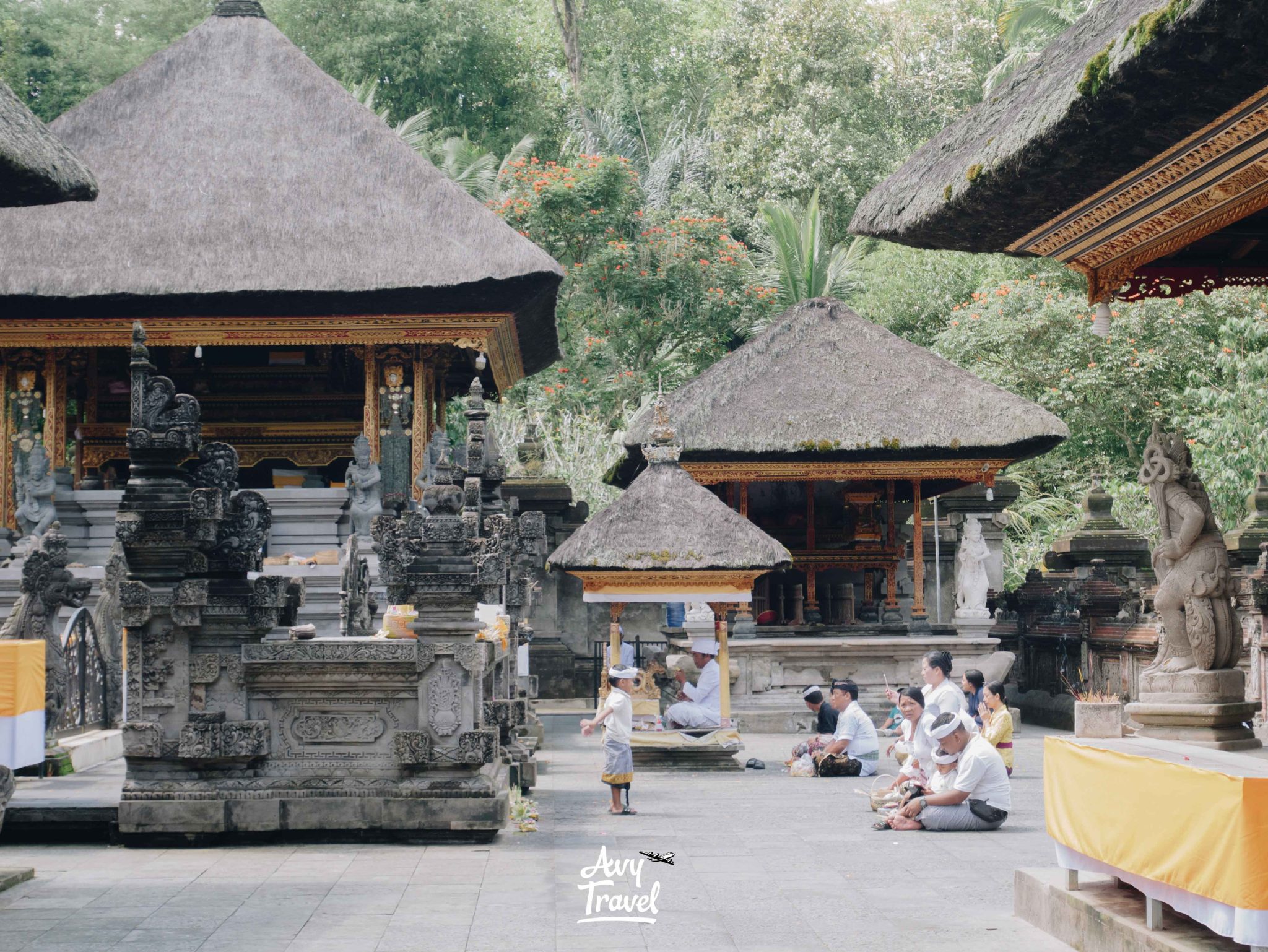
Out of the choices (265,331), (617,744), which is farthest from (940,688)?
(265,331)

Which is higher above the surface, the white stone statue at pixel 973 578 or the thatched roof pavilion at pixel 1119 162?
the thatched roof pavilion at pixel 1119 162

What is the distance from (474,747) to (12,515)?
47.6ft

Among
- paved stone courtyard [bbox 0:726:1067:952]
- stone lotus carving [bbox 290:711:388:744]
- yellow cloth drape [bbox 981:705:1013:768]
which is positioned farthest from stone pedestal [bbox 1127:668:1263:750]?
stone lotus carving [bbox 290:711:388:744]

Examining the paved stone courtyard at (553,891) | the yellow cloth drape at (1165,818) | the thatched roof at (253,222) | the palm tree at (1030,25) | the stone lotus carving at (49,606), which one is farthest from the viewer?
the palm tree at (1030,25)

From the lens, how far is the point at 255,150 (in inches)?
902

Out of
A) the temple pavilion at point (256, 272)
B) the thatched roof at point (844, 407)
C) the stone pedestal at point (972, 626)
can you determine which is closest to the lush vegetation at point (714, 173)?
the thatched roof at point (844, 407)

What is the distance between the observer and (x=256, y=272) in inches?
824

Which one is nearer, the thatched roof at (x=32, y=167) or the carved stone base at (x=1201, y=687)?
the carved stone base at (x=1201, y=687)

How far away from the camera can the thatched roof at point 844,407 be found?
21.0 metres

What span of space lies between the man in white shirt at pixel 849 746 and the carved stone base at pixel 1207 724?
5.43 metres

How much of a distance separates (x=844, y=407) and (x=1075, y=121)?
14.3m

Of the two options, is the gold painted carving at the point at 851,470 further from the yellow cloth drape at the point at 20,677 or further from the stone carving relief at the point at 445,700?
the yellow cloth drape at the point at 20,677

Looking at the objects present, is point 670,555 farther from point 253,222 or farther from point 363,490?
point 253,222

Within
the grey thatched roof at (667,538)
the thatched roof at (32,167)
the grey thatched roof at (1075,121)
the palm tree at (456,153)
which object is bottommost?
the grey thatched roof at (667,538)
